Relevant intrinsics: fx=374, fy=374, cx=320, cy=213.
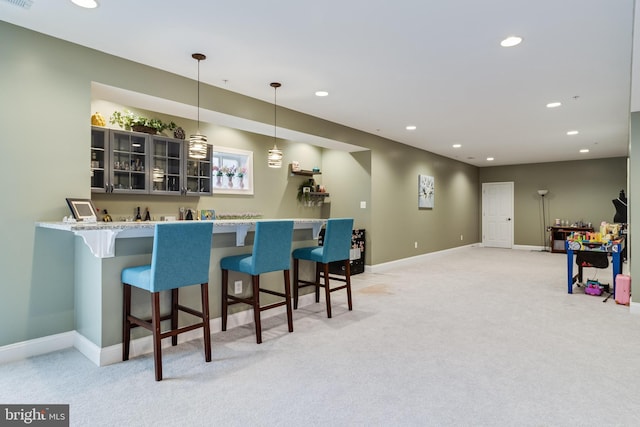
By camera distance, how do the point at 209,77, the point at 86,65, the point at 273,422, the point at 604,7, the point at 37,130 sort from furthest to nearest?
the point at 209,77, the point at 86,65, the point at 37,130, the point at 604,7, the point at 273,422

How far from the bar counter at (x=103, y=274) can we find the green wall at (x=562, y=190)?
31.1ft

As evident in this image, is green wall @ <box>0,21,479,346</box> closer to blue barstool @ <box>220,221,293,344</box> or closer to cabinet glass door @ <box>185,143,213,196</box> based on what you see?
cabinet glass door @ <box>185,143,213,196</box>

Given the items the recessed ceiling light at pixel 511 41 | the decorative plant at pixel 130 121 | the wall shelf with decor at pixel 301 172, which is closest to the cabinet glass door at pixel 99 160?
the decorative plant at pixel 130 121

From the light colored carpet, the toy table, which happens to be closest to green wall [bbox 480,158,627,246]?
the toy table

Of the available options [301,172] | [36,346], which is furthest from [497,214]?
[36,346]

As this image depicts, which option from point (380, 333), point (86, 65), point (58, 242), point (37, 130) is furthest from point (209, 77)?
point (380, 333)

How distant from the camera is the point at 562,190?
9.88 m

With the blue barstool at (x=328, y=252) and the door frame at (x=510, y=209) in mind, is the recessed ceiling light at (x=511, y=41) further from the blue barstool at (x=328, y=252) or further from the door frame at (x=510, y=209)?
the door frame at (x=510, y=209)

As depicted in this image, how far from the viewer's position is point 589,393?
2.36 m

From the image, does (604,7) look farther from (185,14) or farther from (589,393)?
(185,14)

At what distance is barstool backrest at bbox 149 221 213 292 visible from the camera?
99.4 inches

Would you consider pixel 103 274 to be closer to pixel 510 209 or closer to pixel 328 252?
pixel 328 252

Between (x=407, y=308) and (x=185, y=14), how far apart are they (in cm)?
361

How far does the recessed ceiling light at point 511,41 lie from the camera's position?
3.01m
